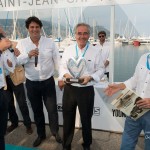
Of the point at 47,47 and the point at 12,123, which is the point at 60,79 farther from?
the point at 12,123

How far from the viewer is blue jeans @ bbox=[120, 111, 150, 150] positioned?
6.95 feet

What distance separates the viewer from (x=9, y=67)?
2.76 meters

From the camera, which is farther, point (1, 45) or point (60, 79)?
point (60, 79)

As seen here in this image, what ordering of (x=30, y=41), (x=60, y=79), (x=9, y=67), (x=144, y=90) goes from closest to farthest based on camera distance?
(x=144, y=90), (x=9, y=67), (x=60, y=79), (x=30, y=41)

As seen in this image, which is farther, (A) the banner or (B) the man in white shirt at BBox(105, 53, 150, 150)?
(A) the banner

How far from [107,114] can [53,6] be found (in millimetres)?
1893

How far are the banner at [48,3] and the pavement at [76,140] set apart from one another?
2000mm

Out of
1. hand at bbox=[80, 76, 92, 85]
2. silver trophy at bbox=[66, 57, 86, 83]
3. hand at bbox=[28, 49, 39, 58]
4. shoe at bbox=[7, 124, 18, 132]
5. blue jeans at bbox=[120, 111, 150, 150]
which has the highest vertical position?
hand at bbox=[28, 49, 39, 58]

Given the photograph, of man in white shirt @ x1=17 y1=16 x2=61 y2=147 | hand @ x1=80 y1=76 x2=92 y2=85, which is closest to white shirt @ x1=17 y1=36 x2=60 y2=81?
man in white shirt @ x1=17 y1=16 x2=61 y2=147

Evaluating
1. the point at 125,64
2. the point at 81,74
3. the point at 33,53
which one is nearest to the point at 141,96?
the point at 81,74

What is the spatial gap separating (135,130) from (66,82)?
0.98 m

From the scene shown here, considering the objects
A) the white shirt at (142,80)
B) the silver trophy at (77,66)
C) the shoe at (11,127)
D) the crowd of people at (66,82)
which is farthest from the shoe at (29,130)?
the white shirt at (142,80)

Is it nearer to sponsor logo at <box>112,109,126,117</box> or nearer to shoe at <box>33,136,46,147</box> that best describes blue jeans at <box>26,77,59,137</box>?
shoe at <box>33,136,46,147</box>

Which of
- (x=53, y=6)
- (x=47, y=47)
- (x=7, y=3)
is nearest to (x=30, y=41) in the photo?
(x=47, y=47)
